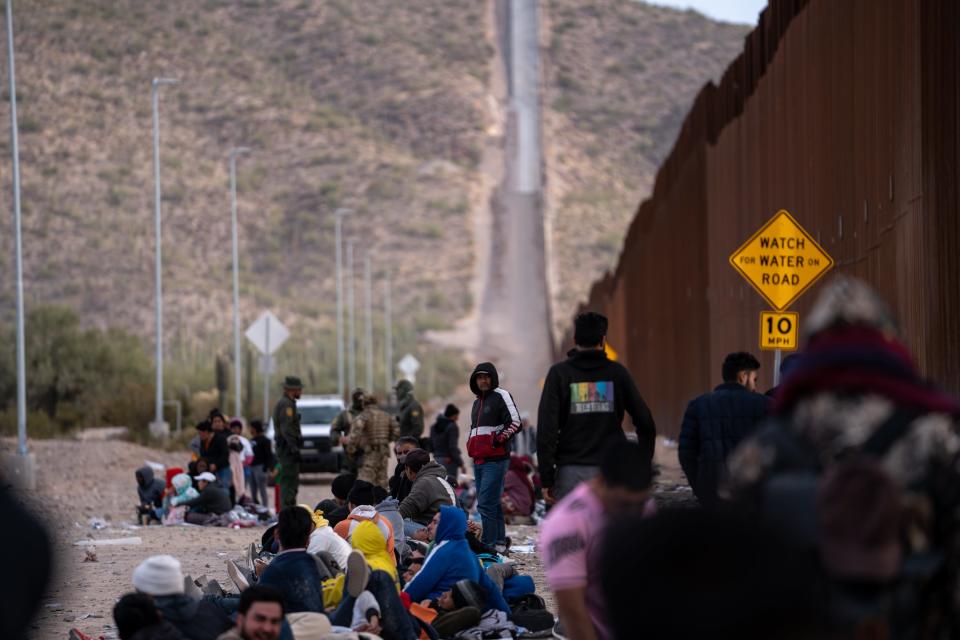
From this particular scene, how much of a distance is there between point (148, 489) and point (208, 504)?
1.45m

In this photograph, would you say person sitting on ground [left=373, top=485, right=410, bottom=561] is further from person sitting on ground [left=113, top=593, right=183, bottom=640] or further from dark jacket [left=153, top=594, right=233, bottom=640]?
person sitting on ground [left=113, top=593, right=183, bottom=640]

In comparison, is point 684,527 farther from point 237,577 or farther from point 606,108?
point 606,108

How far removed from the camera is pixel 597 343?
10.0 m

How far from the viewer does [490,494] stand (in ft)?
46.8

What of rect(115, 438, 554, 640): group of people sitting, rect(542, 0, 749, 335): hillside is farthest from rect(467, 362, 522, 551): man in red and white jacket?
rect(542, 0, 749, 335): hillside

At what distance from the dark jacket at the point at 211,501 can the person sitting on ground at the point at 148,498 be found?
84 cm

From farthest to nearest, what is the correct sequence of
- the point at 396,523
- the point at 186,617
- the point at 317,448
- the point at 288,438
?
the point at 317,448 → the point at 288,438 → the point at 396,523 → the point at 186,617

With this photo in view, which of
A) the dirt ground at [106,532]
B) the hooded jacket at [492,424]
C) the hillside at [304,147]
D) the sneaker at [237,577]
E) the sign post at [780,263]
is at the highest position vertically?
the hillside at [304,147]

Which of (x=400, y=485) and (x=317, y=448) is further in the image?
(x=317, y=448)

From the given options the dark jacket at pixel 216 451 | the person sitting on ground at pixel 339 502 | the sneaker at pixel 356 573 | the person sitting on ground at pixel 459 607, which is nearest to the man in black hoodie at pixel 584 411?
the person sitting on ground at pixel 459 607

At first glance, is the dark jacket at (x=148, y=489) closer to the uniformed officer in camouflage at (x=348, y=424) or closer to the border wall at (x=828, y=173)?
the uniformed officer in camouflage at (x=348, y=424)

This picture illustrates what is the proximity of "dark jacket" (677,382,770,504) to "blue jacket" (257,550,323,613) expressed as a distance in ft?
7.54

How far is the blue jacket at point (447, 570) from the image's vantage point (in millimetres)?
10789

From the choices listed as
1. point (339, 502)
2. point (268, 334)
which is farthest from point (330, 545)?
point (268, 334)
